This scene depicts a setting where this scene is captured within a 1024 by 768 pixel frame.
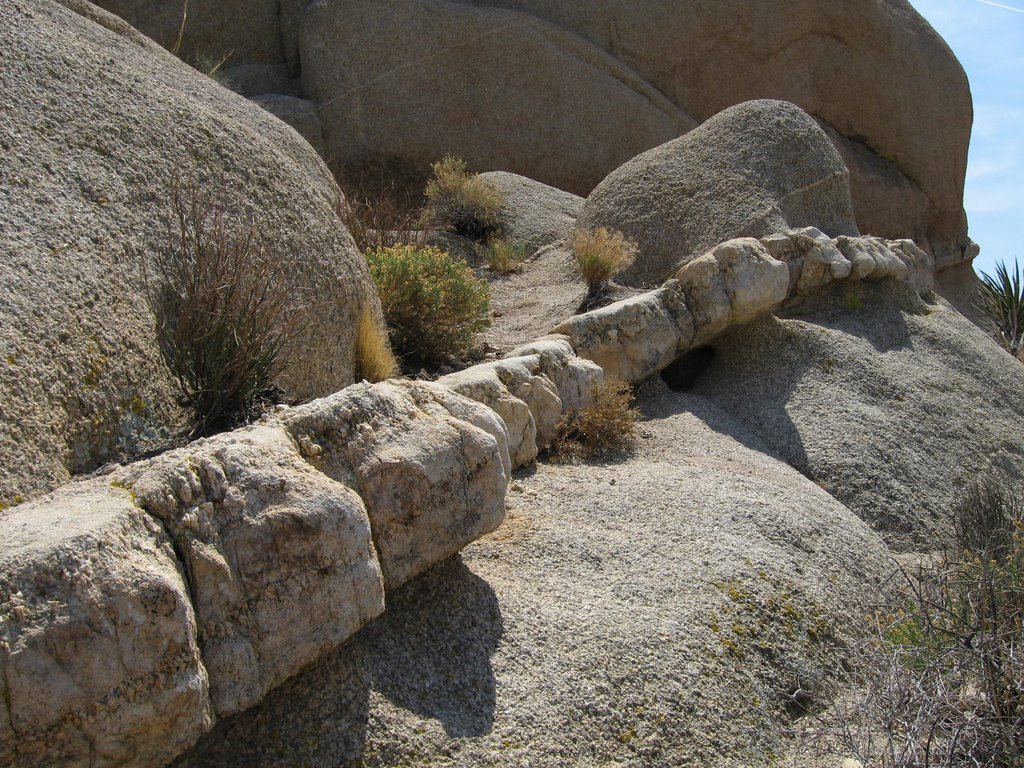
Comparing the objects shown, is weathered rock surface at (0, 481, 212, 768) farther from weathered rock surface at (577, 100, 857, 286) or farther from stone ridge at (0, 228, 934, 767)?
weathered rock surface at (577, 100, 857, 286)

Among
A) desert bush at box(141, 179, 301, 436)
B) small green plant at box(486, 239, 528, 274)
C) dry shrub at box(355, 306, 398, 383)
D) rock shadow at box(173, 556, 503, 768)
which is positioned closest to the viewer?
rock shadow at box(173, 556, 503, 768)

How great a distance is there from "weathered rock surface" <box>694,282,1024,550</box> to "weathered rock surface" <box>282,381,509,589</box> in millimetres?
3948

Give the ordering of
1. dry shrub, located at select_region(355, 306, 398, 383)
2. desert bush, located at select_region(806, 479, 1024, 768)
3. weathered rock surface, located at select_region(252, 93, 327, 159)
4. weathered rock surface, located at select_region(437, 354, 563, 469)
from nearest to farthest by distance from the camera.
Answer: desert bush, located at select_region(806, 479, 1024, 768), weathered rock surface, located at select_region(437, 354, 563, 469), dry shrub, located at select_region(355, 306, 398, 383), weathered rock surface, located at select_region(252, 93, 327, 159)

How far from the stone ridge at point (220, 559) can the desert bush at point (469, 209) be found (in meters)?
7.55

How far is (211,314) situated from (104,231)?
53 centimetres

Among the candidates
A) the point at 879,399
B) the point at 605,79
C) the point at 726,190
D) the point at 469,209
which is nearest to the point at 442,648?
the point at 879,399

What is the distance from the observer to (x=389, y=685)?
337cm

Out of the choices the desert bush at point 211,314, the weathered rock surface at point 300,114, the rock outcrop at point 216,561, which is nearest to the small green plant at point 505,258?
the weathered rock surface at point 300,114

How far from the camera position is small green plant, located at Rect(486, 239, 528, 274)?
1055cm

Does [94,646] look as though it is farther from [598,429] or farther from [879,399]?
[879,399]

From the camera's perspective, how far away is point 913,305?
373 inches

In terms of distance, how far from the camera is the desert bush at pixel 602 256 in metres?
8.95

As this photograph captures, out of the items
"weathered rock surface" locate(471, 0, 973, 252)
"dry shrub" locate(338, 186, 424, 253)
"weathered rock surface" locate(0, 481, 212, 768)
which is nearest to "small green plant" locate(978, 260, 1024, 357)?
"weathered rock surface" locate(471, 0, 973, 252)

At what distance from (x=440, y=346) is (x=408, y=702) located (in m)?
4.10
